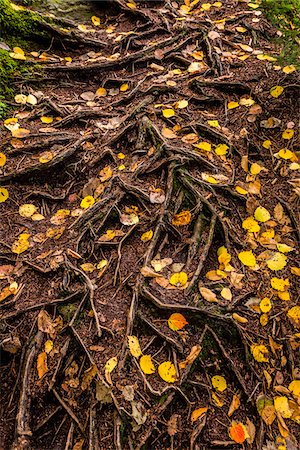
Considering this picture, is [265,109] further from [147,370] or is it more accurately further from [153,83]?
[147,370]

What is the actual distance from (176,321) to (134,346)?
317mm

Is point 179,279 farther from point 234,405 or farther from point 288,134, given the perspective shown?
point 288,134

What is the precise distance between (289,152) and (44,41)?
3246 mm

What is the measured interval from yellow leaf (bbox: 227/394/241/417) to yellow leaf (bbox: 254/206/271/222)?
138 centimetres

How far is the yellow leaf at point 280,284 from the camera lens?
106 inches

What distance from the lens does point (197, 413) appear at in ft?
7.34

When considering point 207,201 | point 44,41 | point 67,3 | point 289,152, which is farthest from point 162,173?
point 67,3

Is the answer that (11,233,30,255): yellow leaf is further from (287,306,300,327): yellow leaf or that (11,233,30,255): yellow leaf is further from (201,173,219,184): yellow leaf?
(287,306,300,327): yellow leaf

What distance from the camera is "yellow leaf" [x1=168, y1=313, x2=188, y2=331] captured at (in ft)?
8.09

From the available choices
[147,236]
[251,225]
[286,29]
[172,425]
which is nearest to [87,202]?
[147,236]

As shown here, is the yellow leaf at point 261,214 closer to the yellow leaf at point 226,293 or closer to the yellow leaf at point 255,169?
the yellow leaf at point 255,169

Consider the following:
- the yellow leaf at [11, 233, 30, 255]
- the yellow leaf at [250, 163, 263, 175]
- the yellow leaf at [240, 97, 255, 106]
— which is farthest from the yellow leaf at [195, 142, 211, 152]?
the yellow leaf at [11, 233, 30, 255]

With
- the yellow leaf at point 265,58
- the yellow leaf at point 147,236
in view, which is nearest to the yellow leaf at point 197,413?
the yellow leaf at point 147,236

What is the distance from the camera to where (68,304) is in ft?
8.64
